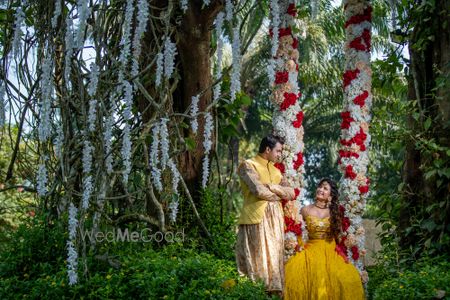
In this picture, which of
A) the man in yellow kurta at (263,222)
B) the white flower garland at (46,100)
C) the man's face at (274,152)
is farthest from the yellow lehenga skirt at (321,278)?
the white flower garland at (46,100)

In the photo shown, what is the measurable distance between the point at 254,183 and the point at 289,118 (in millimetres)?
753

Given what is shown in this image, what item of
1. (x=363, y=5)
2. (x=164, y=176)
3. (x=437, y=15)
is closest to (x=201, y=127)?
(x=164, y=176)

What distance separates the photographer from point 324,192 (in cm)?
575

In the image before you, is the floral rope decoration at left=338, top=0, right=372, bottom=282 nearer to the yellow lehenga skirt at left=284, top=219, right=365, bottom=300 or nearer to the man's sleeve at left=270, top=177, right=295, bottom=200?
the yellow lehenga skirt at left=284, top=219, right=365, bottom=300

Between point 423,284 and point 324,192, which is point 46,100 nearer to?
point 324,192

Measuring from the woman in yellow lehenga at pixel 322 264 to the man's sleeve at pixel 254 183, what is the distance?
0.44 m

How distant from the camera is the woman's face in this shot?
5746 mm

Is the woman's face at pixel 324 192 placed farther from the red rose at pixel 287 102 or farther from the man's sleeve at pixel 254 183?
the red rose at pixel 287 102

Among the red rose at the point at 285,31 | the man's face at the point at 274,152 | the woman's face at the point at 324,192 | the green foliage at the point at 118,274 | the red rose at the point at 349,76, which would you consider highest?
the red rose at the point at 285,31

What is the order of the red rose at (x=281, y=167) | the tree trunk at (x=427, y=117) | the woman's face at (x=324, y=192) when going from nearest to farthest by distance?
the woman's face at (x=324, y=192) < the red rose at (x=281, y=167) < the tree trunk at (x=427, y=117)

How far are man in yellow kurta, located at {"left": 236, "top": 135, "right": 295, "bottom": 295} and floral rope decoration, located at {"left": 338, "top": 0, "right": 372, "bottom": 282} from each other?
589 millimetres

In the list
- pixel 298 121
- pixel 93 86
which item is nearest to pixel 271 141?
pixel 298 121

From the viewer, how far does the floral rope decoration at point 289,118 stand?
19.0 feet

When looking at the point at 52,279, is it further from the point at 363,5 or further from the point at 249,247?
the point at 363,5
